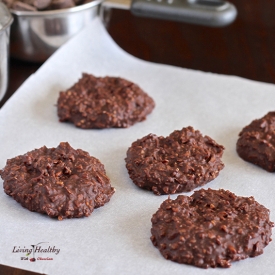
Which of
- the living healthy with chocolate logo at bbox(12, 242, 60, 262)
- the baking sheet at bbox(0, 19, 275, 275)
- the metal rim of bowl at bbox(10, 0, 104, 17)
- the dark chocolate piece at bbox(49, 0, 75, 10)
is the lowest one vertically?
the baking sheet at bbox(0, 19, 275, 275)

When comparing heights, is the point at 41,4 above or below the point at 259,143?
above

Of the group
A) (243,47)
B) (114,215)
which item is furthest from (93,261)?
(243,47)

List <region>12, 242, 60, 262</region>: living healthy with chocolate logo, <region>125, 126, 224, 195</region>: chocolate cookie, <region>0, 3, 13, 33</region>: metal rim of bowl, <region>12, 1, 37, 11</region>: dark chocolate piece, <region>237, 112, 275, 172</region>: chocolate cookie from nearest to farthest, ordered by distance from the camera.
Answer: <region>12, 242, 60, 262</region>: living healthy with chocolate logo → <region>125, 126, 224, 195</region>: chocolate cookie → <region>237, 112, 275, 172</region>: chocolate cookie → <region>0, 3, 13, 33</region>: metal rim of bowl → <region>12, 1, 37, 11</region>: dark chocolate piece

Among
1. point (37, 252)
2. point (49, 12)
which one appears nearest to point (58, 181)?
point (37, 252)

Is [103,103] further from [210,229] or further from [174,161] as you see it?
[210,229]

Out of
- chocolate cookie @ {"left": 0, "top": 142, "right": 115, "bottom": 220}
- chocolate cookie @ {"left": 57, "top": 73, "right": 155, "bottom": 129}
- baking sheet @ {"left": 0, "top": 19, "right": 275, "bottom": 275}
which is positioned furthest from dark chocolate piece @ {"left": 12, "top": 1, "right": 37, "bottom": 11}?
chocolate cookie @ {"left": 0, "top": 142, "right": 115, "bottom": 220}

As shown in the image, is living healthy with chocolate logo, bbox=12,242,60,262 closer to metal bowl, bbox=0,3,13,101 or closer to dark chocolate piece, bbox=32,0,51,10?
metal bowl, bbox=0,3,13,101

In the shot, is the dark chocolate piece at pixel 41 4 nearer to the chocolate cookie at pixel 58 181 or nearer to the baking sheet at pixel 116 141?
the baking sheet at pixel 116 141
